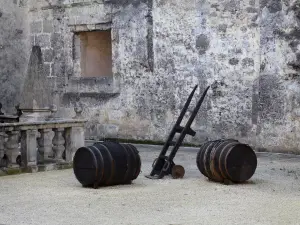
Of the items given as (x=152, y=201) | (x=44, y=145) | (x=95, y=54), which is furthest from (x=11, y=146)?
(x=95, y=54)

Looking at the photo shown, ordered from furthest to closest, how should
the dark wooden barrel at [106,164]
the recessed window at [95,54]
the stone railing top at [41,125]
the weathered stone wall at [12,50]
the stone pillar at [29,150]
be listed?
the weathered stone wall at [12,50] → the recessed window at [95,54] → the stone pillar at [29,150] → the stone railing top at [41,125] → the dark wooden barrel at [106,164]

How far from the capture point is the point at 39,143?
956cm

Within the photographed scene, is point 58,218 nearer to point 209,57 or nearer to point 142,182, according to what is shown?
point 142,182

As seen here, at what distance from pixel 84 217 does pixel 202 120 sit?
6.50m

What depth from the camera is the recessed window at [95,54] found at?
14.5 m

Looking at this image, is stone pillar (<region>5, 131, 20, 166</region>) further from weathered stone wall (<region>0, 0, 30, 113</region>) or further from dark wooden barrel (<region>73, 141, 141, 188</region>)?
weathered stone wall (<region>0, 0, 30, 113</region>)

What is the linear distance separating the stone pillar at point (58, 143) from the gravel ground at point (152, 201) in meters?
0.50

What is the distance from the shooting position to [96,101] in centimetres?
1401

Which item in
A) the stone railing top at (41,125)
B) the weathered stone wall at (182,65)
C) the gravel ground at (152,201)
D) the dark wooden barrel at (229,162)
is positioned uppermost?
the weathered stone wall at (182,65)

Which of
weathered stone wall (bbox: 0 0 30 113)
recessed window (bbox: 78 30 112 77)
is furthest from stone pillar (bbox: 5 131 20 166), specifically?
weathered stone wall (bbox: 0 0 30 113)

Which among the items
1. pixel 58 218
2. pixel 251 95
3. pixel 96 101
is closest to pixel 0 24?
pixel 96 101

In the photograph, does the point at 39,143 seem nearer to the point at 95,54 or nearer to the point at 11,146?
the point at 11,146

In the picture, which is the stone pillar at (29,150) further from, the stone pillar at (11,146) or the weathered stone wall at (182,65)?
the weathered stone wall at (182,65)

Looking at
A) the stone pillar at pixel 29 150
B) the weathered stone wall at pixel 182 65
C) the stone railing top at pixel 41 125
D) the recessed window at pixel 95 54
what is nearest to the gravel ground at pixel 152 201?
the stone pillar at pixel 29 150
